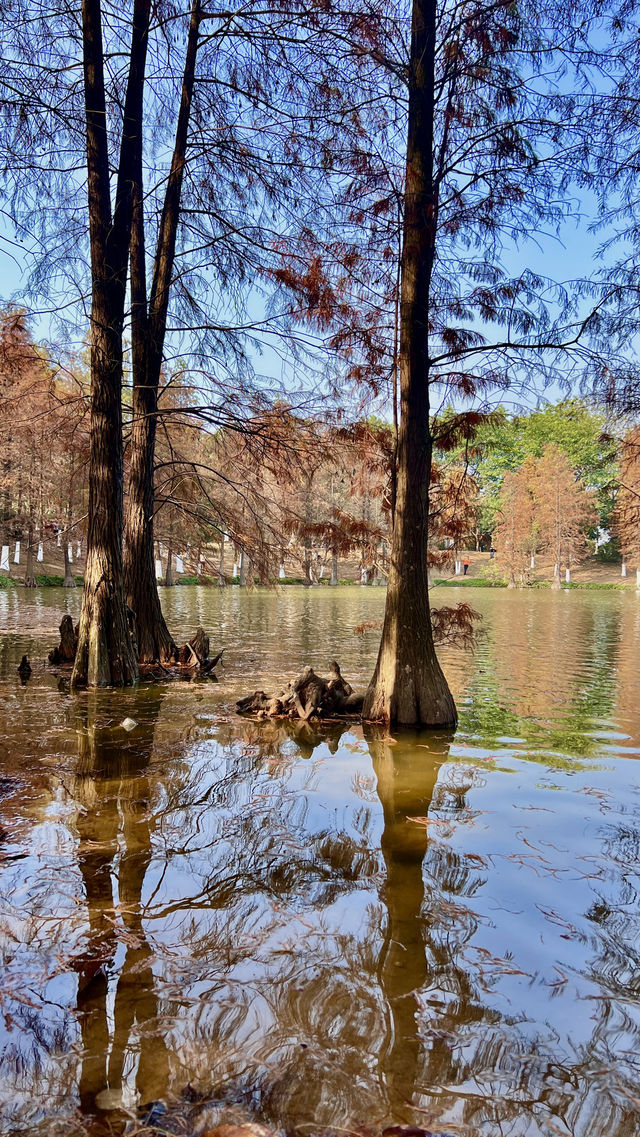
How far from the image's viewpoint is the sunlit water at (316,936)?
1.87 m

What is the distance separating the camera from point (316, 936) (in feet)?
8.82

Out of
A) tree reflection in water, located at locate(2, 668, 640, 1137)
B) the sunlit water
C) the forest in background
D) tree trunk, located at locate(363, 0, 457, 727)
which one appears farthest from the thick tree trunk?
tree reflection in water, located at locate(2, 668, 640, 1137)

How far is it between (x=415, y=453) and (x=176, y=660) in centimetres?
541

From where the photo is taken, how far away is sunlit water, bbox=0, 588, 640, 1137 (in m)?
1.87

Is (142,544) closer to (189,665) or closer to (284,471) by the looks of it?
(189,665)

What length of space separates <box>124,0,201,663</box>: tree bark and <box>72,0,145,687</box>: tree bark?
1203mm

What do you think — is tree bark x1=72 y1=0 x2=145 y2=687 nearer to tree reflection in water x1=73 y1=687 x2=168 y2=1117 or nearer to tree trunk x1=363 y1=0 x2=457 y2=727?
tree trunk x1=363 y1=0 x2=457 y2=727

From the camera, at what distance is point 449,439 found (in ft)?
24.4

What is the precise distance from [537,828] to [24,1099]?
3.14 metres

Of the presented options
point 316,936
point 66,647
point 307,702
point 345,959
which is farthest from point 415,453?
point 66,647

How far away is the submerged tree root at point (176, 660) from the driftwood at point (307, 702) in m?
2.43

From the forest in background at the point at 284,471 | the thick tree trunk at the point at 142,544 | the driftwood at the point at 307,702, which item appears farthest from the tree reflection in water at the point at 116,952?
the thick tree trunk at the point at 142,544

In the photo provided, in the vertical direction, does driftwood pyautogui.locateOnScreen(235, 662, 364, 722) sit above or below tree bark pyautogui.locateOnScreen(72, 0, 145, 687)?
below

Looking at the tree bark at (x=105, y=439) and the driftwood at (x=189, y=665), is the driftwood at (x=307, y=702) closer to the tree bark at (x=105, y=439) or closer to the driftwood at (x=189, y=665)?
the tree bark at (x=105, y=439)
